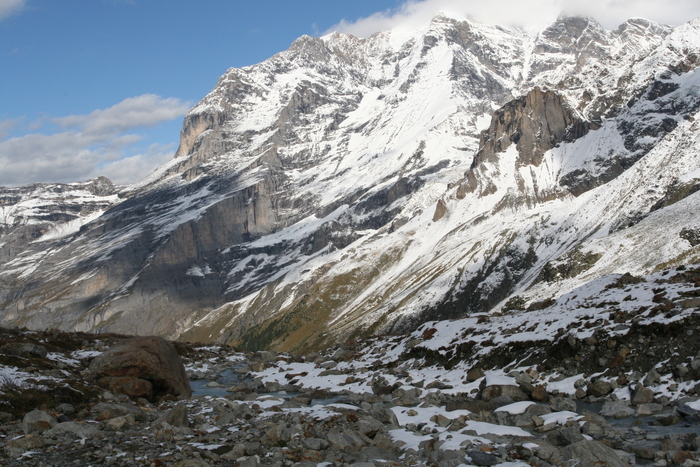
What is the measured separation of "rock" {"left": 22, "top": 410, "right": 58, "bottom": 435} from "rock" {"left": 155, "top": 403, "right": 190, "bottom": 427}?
4.05 metres

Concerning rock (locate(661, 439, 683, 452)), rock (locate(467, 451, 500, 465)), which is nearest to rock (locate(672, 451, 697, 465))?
rock (locate(661, 439, 683, 452))

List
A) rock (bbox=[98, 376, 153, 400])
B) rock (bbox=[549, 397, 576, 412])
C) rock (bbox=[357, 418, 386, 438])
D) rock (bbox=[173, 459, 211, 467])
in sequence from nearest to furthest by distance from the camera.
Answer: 1. rock (bbox=[173, 459, 211, 467])
2. rock (bbox=[357, 418, 386, 438])
3. rock (bbox=[549, 397, 576, 412])
4. rock (bbox=[98, 376, 153, 400])

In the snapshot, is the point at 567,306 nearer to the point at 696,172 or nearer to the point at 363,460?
the point at 363,460

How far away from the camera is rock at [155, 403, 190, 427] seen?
2385 cm

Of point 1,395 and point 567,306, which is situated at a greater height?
point 1,395

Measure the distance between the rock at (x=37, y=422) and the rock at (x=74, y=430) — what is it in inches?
26.8

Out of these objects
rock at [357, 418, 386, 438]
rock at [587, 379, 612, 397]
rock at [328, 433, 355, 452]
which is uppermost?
rock at [328, 433, 355, 452]

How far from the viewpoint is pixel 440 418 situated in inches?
949

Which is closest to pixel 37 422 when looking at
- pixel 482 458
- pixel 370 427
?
pixel 370 427

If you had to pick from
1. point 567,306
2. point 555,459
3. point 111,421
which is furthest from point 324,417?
point 567,306

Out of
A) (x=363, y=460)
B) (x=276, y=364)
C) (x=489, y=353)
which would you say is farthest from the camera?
(x=276, y=364)

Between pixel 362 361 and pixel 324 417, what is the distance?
2368cm

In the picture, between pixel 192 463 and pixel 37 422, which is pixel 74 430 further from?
pixel 192 463

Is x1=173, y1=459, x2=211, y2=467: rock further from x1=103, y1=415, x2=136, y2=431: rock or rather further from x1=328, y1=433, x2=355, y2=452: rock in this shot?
x1=103, y1=415, x2=136, y2=431: rock
